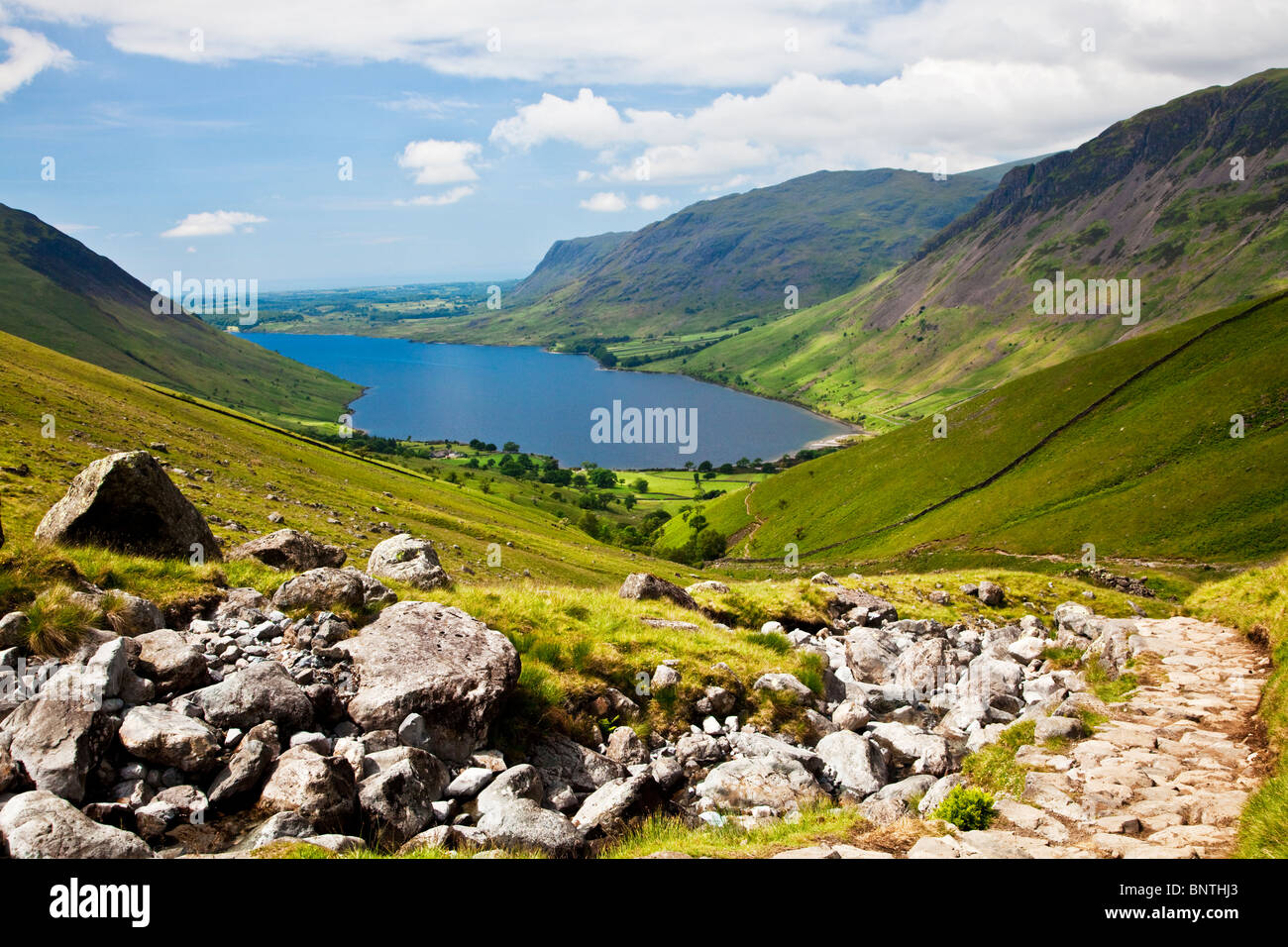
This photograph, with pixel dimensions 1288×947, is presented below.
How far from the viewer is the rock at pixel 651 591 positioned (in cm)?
2428

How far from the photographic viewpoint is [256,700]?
10930mm

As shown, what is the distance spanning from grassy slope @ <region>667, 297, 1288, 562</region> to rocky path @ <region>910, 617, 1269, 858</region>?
93.1 m

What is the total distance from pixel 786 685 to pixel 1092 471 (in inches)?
4704

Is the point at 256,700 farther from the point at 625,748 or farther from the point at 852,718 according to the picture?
the point at 852,718

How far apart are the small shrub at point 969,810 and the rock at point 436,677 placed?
7.59m

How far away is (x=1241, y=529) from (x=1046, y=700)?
9918cm

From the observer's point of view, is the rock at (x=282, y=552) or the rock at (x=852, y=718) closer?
the rock at (x=852, y=718)

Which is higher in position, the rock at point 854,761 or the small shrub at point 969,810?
the small shrub at point 969,810

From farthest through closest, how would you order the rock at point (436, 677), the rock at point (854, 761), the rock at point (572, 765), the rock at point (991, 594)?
the rock at point (991, 594) < the rock at point (854, 761) < the rock at point (572, 765) < the rock at point (436, 677)

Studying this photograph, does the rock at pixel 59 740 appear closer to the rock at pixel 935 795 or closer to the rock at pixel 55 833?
the rock at pixel 55 833

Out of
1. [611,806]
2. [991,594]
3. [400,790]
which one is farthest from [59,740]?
[991,594]

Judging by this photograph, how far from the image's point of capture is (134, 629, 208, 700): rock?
36.7ft

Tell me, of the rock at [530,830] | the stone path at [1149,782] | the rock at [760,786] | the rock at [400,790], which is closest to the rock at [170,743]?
the rock at [400,790]
